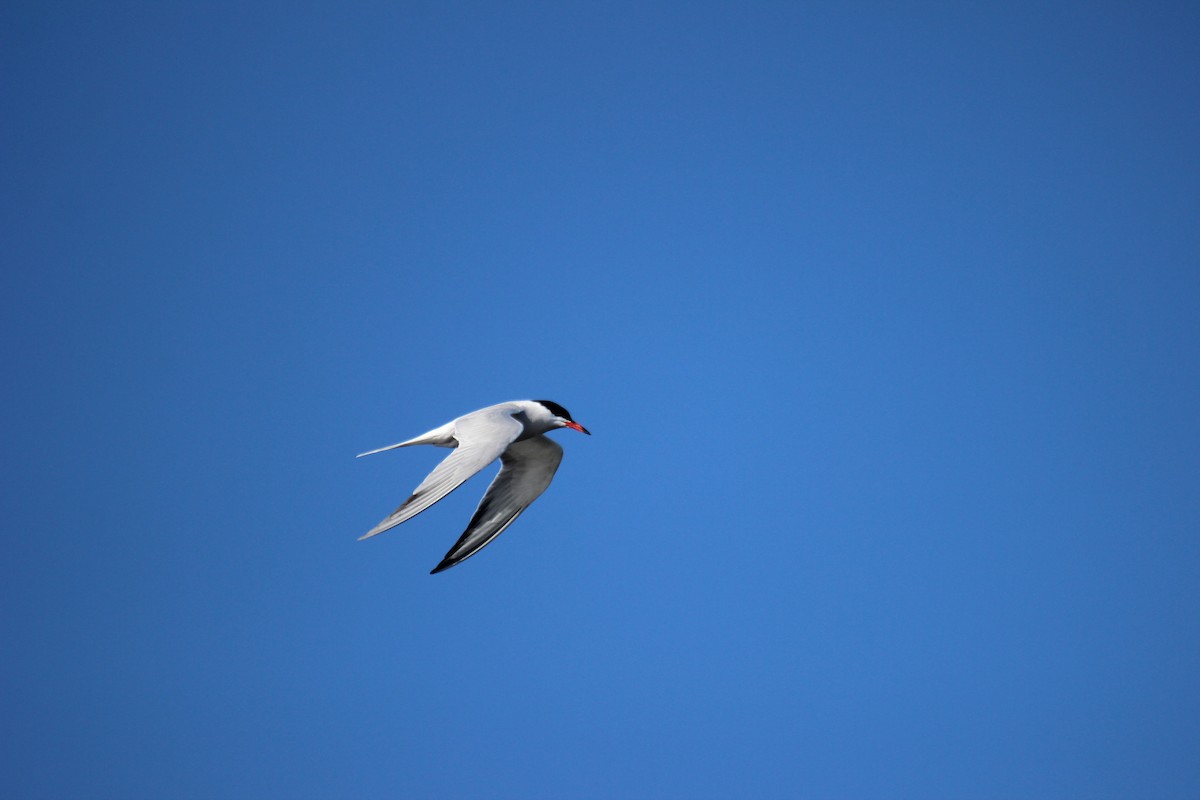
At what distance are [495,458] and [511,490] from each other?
91.6 inches

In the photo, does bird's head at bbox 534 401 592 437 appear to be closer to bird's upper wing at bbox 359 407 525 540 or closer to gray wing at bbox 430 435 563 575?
gray wing at bbox 430 435 563 575

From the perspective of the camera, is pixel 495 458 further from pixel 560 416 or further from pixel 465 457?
pixel 560 416

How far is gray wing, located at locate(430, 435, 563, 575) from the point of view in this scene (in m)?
8.40

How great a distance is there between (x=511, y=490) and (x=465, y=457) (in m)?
2.31

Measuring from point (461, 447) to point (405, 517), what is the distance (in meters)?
1.26

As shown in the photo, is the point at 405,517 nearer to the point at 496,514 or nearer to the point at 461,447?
the point at 461,447

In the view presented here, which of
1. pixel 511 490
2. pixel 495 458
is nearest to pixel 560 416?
pixel 511 490

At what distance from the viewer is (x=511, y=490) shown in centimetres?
898

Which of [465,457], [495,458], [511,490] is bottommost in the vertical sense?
[495,458]

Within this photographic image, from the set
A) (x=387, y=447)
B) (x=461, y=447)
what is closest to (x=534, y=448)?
(x=387, y=447)

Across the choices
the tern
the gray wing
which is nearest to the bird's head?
the tern

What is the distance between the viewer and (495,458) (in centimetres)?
670

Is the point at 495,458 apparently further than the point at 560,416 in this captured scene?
No

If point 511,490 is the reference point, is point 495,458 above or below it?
below
